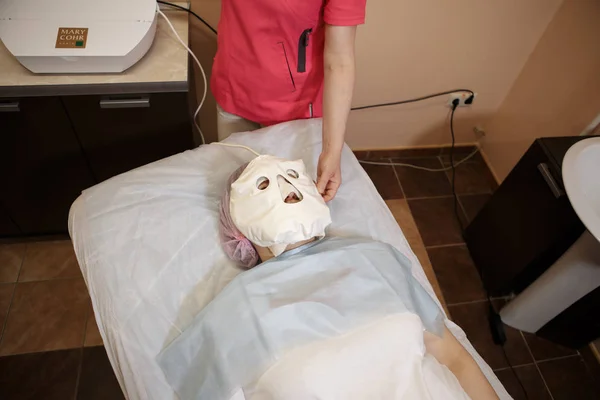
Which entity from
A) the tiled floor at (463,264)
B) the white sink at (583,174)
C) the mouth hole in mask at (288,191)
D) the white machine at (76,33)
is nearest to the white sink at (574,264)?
the white sink at (583,174)

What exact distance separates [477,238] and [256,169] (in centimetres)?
120

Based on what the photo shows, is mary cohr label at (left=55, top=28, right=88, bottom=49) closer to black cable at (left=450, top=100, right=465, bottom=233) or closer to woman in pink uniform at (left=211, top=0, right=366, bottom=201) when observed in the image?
woman in pink uniform at (left=211, top=0, right=366, bottom=201)

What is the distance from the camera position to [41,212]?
58.9 inches

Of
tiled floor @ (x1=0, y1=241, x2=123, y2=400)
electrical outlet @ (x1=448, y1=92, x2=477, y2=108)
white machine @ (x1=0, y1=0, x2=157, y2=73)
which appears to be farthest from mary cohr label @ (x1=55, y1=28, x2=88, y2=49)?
electrical outlet @ (x1=448, y1=92, x2=477, y2=108)

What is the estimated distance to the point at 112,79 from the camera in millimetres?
1159

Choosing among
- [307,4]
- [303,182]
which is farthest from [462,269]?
[307,4]

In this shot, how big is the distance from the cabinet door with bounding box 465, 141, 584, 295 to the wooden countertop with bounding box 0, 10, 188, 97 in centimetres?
116

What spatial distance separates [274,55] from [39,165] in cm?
88

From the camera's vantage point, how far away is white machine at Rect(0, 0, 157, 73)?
1.07m

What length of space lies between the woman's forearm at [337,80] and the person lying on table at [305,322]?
14 cm

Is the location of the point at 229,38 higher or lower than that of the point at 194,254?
higher

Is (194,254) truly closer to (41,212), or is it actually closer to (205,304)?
(205,304)

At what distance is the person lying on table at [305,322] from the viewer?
78 cm

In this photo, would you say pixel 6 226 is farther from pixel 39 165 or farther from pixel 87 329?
pixel 87 329
